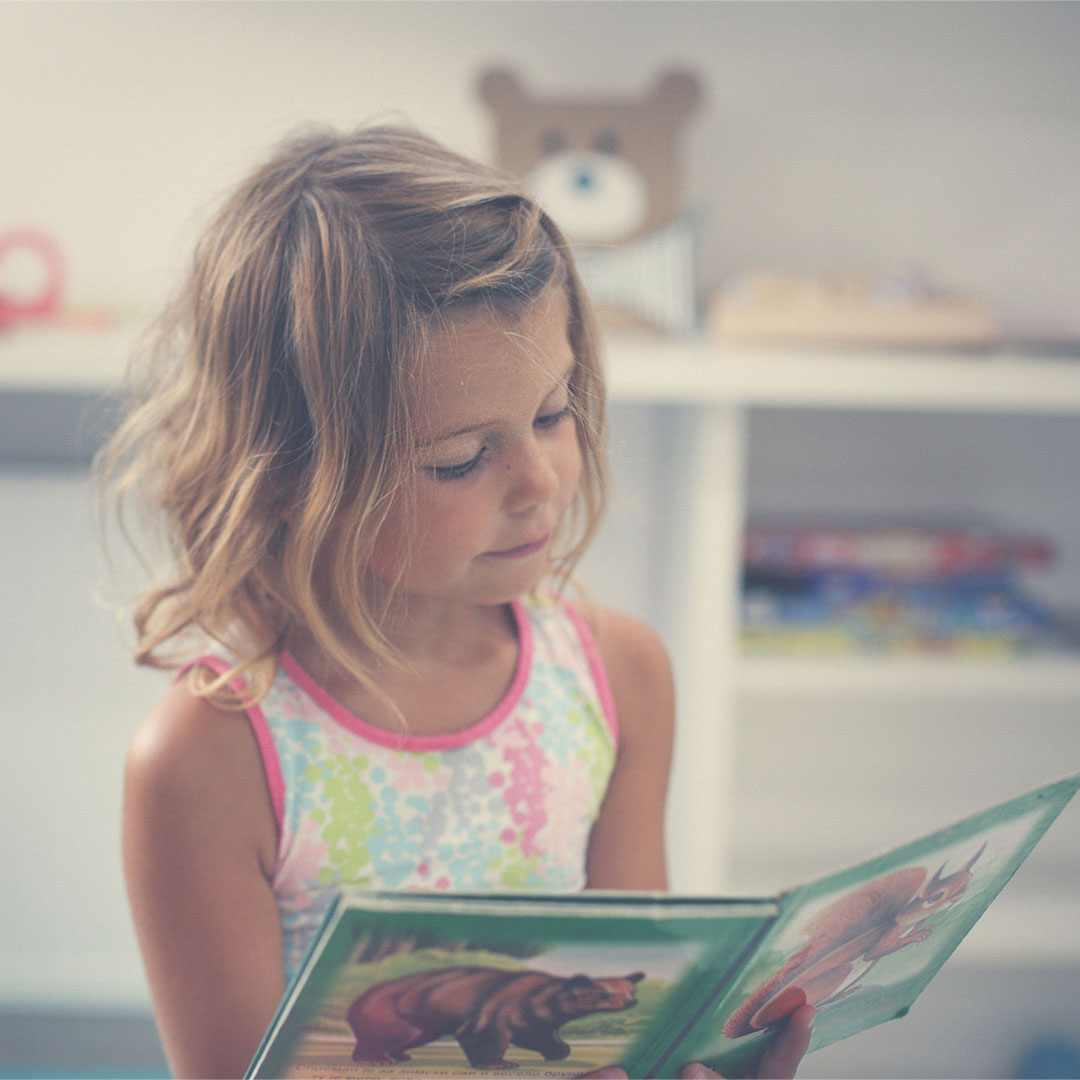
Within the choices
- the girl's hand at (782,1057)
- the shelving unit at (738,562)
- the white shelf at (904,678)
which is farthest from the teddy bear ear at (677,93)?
the girl's hand at (782,1057)

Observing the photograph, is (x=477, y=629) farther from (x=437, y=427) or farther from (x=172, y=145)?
(x=172, y=145)

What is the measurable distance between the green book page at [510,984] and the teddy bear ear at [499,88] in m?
0.95

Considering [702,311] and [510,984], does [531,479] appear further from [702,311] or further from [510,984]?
[702,311]

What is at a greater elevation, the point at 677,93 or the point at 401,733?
the point at 677,93

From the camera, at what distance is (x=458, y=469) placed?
0.54m

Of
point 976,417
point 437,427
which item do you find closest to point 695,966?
point 437,427

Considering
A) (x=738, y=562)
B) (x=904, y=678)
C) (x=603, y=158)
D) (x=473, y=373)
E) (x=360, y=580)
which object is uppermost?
(x=603, y=158)

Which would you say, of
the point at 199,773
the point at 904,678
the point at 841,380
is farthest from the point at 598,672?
the point at 904,678

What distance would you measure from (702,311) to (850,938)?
0.88 meters

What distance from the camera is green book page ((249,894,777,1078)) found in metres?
0.41

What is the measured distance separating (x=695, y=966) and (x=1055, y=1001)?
129 cm

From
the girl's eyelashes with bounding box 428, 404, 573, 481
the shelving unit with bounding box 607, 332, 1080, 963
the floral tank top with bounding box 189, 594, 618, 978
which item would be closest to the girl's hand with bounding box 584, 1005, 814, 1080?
the floral tank top with bounding box 189, 594, 618, 978

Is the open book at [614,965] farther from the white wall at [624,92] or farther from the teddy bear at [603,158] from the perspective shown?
the white wall at [624,92]

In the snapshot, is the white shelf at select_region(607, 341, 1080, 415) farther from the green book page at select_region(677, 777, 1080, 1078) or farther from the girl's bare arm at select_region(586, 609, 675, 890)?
the green book page at select_region(677, 777, 1080, 1078)
